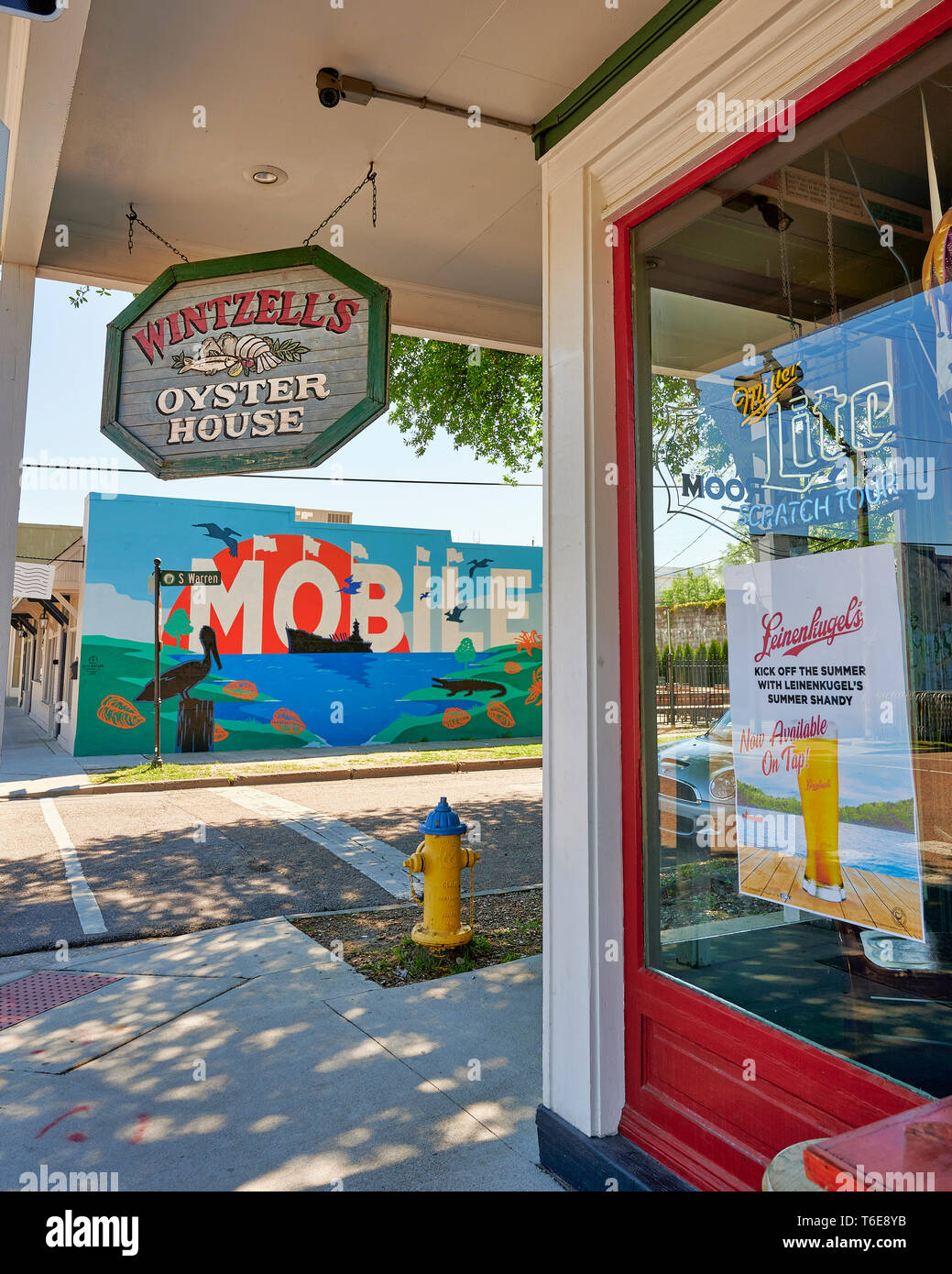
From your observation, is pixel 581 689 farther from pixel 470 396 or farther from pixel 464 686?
pixel 464 686

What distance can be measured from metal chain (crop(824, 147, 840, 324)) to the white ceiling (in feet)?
3.10

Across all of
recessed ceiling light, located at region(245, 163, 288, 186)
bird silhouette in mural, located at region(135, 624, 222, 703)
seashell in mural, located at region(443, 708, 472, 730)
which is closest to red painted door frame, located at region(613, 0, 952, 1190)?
recessed ceiling light, located at region(245, 163, 288, 186)

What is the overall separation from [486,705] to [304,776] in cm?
721

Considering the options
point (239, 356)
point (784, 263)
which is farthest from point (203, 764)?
point (784, 263)

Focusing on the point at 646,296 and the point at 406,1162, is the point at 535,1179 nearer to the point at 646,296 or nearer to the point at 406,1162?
the point at 406,1162

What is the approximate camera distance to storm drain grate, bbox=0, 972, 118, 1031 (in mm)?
4809

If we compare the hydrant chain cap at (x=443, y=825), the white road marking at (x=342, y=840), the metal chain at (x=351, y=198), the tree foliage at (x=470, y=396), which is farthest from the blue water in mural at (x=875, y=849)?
the tree foliage at (x=470, y=396)

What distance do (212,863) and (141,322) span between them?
566 cm

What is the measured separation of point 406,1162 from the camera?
3.21 m


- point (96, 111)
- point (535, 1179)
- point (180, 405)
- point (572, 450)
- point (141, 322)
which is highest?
point (96, 111)

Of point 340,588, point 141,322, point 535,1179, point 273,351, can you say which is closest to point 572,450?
point 273,351

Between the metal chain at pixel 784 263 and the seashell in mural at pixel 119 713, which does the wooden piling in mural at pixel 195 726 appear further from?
the metal chain at pixel 784 263

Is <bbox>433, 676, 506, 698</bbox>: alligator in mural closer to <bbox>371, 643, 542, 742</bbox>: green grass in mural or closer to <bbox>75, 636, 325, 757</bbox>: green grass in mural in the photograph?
<bbox>371, 643, 542, 742</bbox>: green grass in mural

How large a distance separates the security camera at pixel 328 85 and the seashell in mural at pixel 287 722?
1598cm
